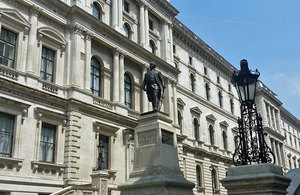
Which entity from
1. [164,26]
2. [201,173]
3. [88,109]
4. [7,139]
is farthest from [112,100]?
[201,173]

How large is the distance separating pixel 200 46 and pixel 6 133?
1093 inches

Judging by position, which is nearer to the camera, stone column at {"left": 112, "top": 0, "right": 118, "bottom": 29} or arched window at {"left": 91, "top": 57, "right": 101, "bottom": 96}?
arched window at {"left": 91, "top": 57, "right": 101, "bottom": 96}

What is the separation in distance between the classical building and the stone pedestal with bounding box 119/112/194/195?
6462 mm

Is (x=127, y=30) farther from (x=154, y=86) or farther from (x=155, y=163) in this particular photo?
(x=155, y=163)

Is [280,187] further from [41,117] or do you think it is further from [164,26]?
[164,26]

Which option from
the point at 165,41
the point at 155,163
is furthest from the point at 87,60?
the point at 155,163

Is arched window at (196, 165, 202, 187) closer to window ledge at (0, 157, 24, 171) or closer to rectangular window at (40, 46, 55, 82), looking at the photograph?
rectangular window at (40, 46, 55, 82)

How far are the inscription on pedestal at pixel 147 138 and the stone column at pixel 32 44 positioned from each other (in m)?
10.6

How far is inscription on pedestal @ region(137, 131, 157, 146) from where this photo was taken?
37.6 feet

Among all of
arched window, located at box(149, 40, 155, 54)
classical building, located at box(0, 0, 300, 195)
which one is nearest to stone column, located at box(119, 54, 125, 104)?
classical building, located at box(0, 0, 300, 195)

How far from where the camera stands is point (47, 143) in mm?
19922

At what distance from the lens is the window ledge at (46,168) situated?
18516 millimetres

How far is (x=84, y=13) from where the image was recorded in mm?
23344

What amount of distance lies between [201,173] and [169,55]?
1271 centimetres
